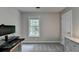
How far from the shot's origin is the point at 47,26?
25.3 ft

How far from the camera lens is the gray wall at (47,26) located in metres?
7.63

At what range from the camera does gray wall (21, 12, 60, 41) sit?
7.63 m

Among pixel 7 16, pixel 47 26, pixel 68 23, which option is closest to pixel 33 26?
pixel 47 26

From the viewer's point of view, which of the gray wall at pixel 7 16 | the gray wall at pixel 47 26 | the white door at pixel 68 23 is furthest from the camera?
the gray wall at pixel 47 26

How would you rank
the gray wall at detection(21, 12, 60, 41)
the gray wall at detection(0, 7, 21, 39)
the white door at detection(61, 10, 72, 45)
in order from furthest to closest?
the gray wall at detection(21, 12, 60, 41), the white door at detection(61, 10, 72, 45), the gray wall at detection(0, 7, 21, 39)

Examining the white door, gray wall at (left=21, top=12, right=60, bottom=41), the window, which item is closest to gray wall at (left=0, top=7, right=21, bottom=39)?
gray wall at (left=21, top=12, right=60, bottom=41)

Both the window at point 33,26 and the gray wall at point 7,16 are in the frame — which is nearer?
the gray wall at point 7,16

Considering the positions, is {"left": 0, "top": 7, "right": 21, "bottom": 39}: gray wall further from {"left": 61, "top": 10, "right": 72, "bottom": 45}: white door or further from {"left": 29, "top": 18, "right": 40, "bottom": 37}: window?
{"left": 61, "top": 10, "right": 72, "bottom": 45}: white door

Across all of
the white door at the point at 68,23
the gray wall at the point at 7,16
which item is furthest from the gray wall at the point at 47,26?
the gray wall at the point at 7,16

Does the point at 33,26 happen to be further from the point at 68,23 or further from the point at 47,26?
the point at 68,23

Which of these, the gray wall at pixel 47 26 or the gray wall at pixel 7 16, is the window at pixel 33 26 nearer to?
the gray wall at pixel 47 26
